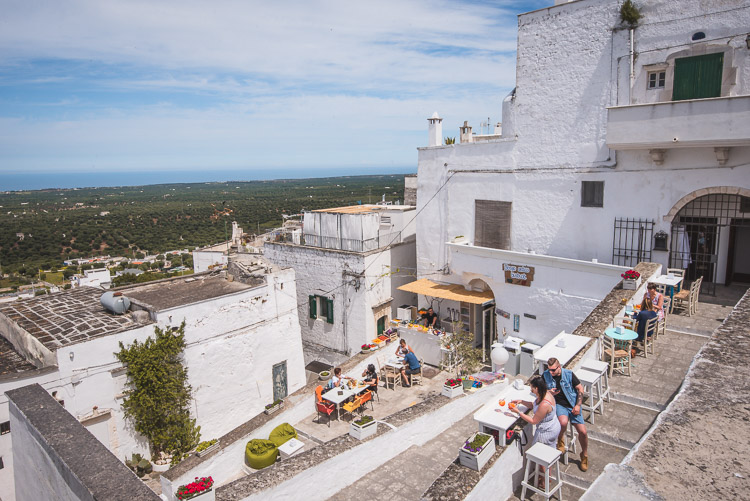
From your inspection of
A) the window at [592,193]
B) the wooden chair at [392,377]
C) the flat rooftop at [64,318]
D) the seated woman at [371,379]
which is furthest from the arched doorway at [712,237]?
the flat rooftop at [64,318]

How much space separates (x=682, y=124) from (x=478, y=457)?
37.8 ft

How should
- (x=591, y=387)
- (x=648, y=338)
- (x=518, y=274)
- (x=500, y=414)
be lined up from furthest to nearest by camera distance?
(x=518, y=274)
(x=648, y=338)
(x=591, y=387)
(x=500, y=414)

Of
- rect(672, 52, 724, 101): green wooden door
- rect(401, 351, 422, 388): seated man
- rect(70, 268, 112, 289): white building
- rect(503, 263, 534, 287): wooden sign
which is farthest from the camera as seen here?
rect(70, 268, 112, 289): white building

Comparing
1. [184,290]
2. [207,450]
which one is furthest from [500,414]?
[184,290]

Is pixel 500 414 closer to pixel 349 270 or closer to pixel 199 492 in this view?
pixel 199 492

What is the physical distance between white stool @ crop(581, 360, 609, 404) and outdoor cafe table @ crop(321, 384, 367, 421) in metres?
5.83

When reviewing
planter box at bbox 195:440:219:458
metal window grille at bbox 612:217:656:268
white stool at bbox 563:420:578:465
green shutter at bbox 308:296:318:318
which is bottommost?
planter box at bbox 195:440:219:458

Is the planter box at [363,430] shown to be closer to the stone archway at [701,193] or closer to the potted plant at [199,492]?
the potted plant at [199,492]

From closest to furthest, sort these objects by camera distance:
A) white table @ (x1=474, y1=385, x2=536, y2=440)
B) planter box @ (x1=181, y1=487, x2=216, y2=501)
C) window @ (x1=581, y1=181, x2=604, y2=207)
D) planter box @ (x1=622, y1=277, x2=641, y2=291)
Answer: white table @ (x1=474, y1=385, x2=536, y2=440)
planter box @ (x1=181, y1=487, x2=216, y2=501)
planter box @ (x1=622, y1=277, x2=641, y2=291)
window @ (x1=581, y1=181, x2=604, y2=207)

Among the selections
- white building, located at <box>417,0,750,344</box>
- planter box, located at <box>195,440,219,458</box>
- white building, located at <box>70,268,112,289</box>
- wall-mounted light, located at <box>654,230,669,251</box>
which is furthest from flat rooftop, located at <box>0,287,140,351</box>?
white building, located at <box>70,268,112,289</box>

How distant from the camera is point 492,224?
60.7 feet

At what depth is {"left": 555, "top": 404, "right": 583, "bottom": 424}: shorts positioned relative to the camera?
245 inches

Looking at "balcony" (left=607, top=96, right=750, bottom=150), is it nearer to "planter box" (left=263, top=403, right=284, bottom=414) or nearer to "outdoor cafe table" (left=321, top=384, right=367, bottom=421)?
"outdoor cafe table" (left=321, top=384, right=367, bottom=421)

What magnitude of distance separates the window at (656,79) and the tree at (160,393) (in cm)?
1600
